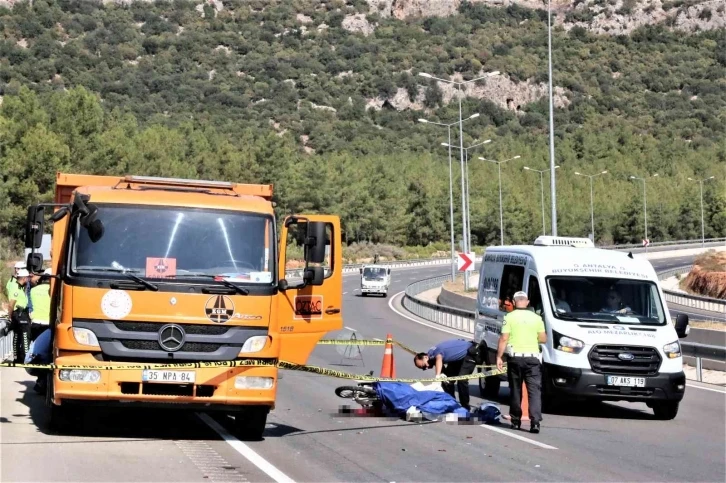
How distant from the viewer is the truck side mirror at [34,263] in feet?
40.0

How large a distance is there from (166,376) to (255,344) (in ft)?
3.15

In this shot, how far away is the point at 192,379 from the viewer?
38.3 feet

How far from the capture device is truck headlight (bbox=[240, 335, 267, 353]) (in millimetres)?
11898

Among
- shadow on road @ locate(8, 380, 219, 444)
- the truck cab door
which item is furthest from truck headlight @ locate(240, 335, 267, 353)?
the truck cab door

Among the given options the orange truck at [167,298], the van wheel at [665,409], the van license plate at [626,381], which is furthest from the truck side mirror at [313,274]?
the van wheel at [665,409]

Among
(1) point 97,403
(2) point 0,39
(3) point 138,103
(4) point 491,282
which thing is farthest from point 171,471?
(2) point 0,39

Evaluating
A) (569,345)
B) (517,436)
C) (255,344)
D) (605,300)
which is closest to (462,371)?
(569,345)

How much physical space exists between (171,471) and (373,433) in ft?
11.8

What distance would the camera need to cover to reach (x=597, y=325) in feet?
52.0

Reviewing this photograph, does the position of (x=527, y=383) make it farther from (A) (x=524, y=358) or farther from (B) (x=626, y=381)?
(B) (x=626, y=381)

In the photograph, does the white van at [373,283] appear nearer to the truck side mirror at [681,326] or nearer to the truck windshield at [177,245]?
the truck side mirror at [681,326]

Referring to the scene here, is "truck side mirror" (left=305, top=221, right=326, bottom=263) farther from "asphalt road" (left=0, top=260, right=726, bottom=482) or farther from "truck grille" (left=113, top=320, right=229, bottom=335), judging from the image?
"asphalt road" (left=0, top=260, right=726, bottom=482)

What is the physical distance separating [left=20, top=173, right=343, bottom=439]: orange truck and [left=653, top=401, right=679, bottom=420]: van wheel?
5709 mm

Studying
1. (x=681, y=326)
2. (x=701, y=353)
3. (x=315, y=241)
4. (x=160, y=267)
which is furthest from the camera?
(x=701, y=353)
